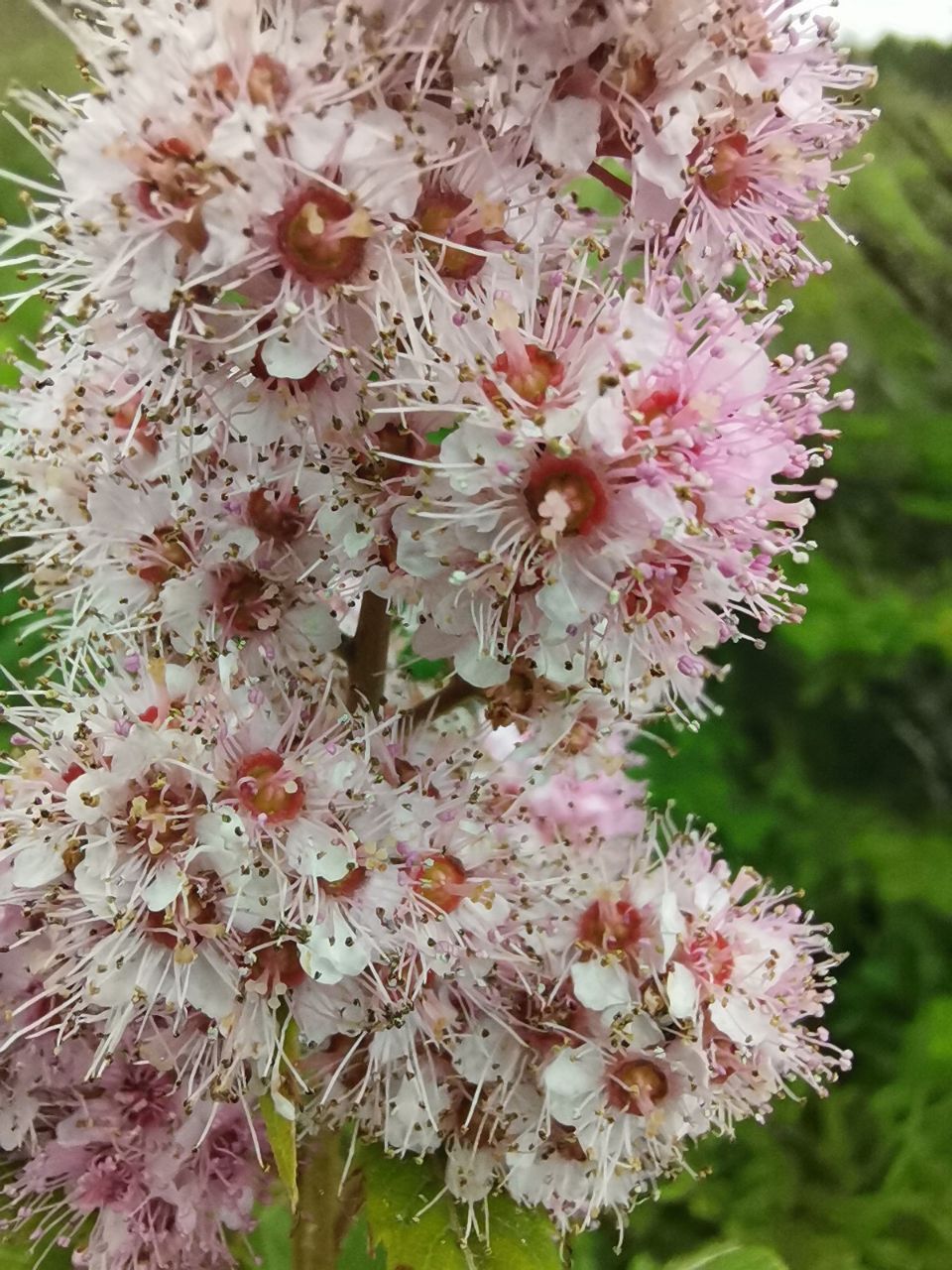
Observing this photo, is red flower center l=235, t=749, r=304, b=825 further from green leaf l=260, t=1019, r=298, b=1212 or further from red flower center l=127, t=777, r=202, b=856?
green leaf l=260, t=1019, r=298, b=1212

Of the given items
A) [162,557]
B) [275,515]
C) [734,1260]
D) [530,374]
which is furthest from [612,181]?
[734,1260]

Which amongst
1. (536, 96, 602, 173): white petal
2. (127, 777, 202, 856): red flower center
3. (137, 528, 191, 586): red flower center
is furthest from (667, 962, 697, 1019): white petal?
(536, 96, 602, 173): white petal

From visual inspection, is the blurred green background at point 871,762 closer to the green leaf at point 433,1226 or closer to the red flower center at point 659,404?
the green leaf at point 433,1226

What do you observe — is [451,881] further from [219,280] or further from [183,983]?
[219,280]

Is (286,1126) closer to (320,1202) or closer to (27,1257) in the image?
(320,1202)

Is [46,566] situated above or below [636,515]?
below

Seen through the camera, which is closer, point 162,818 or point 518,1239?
point 162,818

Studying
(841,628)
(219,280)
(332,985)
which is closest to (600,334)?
(219,280)
